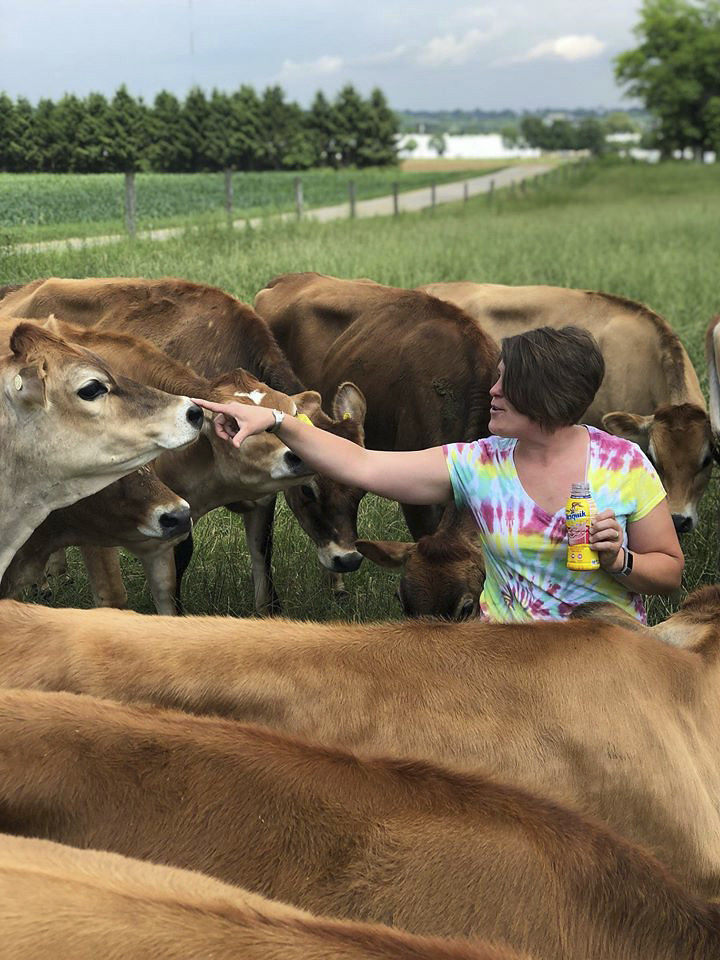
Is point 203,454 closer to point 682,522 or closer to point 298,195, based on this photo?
point 682,522

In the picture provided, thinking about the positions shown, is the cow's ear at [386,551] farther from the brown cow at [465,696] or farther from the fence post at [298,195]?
the fence post at [298,195]

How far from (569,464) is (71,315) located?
412 centimetres

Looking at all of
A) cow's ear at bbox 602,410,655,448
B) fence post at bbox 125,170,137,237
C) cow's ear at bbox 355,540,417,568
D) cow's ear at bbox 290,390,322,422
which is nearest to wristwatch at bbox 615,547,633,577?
cow's ear at bbox 355,540,417,568

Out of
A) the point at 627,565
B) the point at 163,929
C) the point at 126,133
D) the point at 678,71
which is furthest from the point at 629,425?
the point at 678,71

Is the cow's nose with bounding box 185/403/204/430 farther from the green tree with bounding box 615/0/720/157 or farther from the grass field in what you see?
the green tree with bounding box 615/0/720/157

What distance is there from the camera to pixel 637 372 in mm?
8258

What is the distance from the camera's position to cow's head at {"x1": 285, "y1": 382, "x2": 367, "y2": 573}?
5777mm

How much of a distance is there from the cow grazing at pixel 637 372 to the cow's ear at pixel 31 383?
3.51 m

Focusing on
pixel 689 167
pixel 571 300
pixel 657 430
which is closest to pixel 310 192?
pixel 571 300

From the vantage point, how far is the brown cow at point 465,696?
124 inches

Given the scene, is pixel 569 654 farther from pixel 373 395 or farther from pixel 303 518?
pixel 373 395

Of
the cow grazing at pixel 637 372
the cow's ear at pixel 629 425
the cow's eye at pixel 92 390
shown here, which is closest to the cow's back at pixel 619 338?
the cow grazing at pixel 637 372

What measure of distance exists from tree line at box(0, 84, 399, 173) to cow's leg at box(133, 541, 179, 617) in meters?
7.40

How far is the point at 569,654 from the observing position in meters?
3.34
